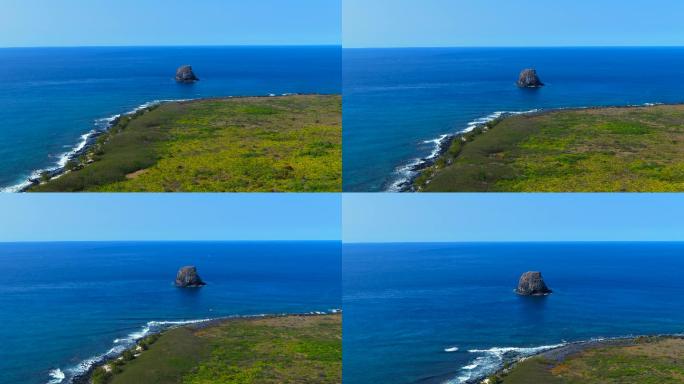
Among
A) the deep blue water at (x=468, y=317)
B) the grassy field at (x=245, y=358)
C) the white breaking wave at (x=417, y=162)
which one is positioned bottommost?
the deep blue water at (x=468, y=317)

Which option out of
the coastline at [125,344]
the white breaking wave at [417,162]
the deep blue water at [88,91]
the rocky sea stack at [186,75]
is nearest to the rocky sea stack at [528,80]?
the deep blue water at [88,91]

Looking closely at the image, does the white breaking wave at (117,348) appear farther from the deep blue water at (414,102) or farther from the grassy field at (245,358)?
the deep blue water at (414,102)

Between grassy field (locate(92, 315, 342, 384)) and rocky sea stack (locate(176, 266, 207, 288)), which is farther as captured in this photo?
rocky sea stack (locate(176, 266, 207, 288))

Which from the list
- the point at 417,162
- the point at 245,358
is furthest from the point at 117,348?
the point at 417,162

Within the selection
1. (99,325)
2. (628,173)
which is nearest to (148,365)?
(99,325)

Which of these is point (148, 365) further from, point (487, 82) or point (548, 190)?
point (487, 82)

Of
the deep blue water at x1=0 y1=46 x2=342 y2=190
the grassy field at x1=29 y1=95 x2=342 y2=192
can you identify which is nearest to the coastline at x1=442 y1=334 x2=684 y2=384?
the grassy field at x1=29 y1=95 x2=342 y2=192

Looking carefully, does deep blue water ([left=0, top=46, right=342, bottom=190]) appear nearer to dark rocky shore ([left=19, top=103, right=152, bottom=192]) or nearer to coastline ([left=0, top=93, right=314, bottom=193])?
coastline ([left=0, top=93, right=314, bottom=193])
